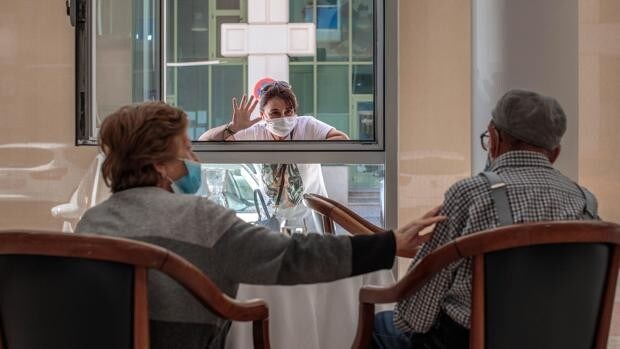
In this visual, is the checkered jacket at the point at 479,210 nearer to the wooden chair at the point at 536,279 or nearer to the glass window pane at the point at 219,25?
the wooden chair at the point at 536,279

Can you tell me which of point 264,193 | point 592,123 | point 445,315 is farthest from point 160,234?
point 592,123

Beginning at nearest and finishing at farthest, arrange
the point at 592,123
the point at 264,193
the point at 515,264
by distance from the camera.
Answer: the point at 515,264 < the point at 264,193 < the point at 592,123

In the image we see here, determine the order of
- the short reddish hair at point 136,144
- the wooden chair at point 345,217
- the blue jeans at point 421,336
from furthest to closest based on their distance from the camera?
the wooden chair at point 345,217
the blue jeans at point 421,336
the short reddish hair at point 136,144

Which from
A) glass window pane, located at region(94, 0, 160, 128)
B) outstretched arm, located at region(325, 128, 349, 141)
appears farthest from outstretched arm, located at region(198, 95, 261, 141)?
glass window pane, located at region(94, 0, 160, 128)

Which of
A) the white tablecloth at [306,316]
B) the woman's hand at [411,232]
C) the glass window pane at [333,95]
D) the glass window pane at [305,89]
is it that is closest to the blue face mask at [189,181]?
the white tablecloth at [306,316]

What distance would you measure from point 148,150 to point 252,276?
1.14ft

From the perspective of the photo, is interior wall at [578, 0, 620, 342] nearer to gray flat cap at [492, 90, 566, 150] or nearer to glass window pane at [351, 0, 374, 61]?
glass window pane at [351, 0, 374, 61]

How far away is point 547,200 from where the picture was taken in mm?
1613

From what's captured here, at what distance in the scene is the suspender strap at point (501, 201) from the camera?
159 cm

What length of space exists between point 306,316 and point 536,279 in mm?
637

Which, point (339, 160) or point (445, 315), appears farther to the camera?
point (339, 160)

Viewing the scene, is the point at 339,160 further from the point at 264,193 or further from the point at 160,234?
the point at 160,234

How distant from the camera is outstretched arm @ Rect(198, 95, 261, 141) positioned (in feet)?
12.0

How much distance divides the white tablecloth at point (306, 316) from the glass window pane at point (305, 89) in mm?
2152
